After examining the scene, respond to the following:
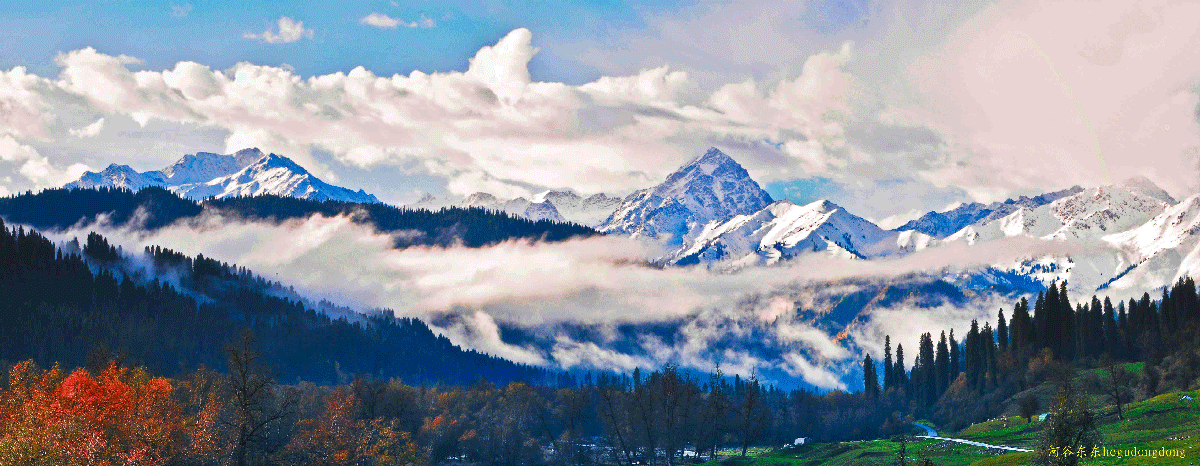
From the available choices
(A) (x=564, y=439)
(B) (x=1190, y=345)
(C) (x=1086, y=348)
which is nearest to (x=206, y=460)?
(A) (x=564, y=439)

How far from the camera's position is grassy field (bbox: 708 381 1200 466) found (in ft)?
245

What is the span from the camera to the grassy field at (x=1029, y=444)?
74688 mm

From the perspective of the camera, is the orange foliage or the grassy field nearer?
the grassy field

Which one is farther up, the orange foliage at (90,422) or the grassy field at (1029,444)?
the orange foliage at (90,422)

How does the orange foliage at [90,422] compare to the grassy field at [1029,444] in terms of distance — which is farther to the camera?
the orange foliage at [90,422]

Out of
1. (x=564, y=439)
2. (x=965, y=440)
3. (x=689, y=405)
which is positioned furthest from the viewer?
(x=564, y=439)

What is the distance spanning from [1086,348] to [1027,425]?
7051cm

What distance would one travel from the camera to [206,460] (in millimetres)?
114688

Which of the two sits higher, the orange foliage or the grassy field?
the orange foliage

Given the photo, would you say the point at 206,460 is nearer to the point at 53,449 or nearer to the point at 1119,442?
the point at 53,449

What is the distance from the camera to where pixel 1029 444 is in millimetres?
117812

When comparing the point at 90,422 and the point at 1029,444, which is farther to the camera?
the point at 1029,444

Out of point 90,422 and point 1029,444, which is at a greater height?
point 90,422

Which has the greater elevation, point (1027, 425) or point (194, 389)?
point (194, 389)
